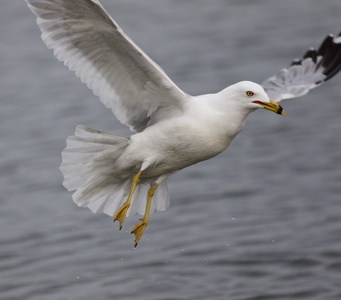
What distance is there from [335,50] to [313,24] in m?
9.18

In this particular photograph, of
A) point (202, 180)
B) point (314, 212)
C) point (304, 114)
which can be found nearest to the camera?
point (314, 212)

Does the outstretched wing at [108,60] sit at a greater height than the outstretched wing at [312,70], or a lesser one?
greater

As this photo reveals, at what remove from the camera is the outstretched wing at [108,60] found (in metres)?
8.07

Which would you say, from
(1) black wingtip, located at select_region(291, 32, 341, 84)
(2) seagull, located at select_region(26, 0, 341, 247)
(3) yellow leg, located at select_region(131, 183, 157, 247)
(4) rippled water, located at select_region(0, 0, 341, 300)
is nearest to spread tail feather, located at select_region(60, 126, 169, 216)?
(2) seagull, located at select_region(26, 0, 341, 247)

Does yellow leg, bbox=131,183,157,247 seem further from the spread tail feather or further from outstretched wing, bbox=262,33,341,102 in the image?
outstretched wing, bbox=262,33,341,102

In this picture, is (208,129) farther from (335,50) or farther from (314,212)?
(314,212)

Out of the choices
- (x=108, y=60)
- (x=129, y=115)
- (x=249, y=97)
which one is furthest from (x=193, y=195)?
(x=249, y=97)

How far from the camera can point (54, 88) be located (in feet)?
55.2

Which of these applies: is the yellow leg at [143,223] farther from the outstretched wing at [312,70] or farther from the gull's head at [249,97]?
the outstretched wing at [312,70]

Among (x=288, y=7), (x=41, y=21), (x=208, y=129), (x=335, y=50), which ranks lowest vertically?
(x=288, y=7)

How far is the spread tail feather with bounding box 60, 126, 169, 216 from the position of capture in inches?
342

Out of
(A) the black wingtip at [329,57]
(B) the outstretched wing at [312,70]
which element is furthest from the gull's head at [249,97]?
(A) the black wingtip at [329,57]

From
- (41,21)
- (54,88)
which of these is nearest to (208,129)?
(41,21)

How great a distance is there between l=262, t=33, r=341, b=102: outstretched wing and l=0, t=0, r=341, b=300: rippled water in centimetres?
180
